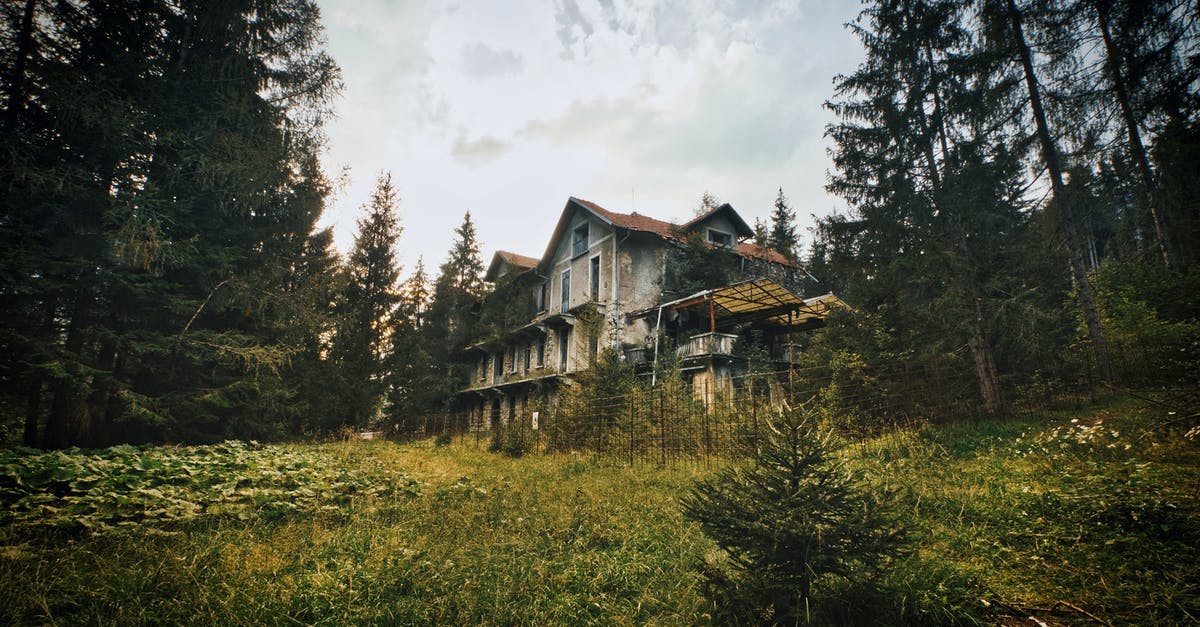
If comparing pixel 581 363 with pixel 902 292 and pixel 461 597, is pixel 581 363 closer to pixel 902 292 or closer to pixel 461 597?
pixel 902 292

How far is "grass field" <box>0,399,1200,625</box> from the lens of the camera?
3.30m

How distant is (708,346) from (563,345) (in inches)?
323

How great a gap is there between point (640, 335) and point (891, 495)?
1874 cm

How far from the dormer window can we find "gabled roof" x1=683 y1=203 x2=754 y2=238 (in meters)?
0.69

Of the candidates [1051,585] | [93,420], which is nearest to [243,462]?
[93,420]

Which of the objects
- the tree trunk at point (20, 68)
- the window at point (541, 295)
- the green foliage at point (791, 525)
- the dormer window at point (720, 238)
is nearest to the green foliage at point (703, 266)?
the dormer window at point (720, 238)

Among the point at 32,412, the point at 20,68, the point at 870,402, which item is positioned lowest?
the point at 32,412

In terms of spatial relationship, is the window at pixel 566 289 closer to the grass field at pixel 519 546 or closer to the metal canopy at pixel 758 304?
the metal canopy at pixel 758 304

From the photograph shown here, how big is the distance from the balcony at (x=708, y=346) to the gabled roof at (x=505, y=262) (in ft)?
43.6

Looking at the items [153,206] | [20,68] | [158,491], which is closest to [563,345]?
[153,206]

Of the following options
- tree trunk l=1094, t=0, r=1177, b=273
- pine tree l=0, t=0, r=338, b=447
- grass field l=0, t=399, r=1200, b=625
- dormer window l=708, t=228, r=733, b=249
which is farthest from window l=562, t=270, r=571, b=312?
tree trunk l=1094, t=0, r=1177, b=273

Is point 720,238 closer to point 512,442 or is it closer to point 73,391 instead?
point 512,442

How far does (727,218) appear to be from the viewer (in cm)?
2488

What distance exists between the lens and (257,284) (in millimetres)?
13531
